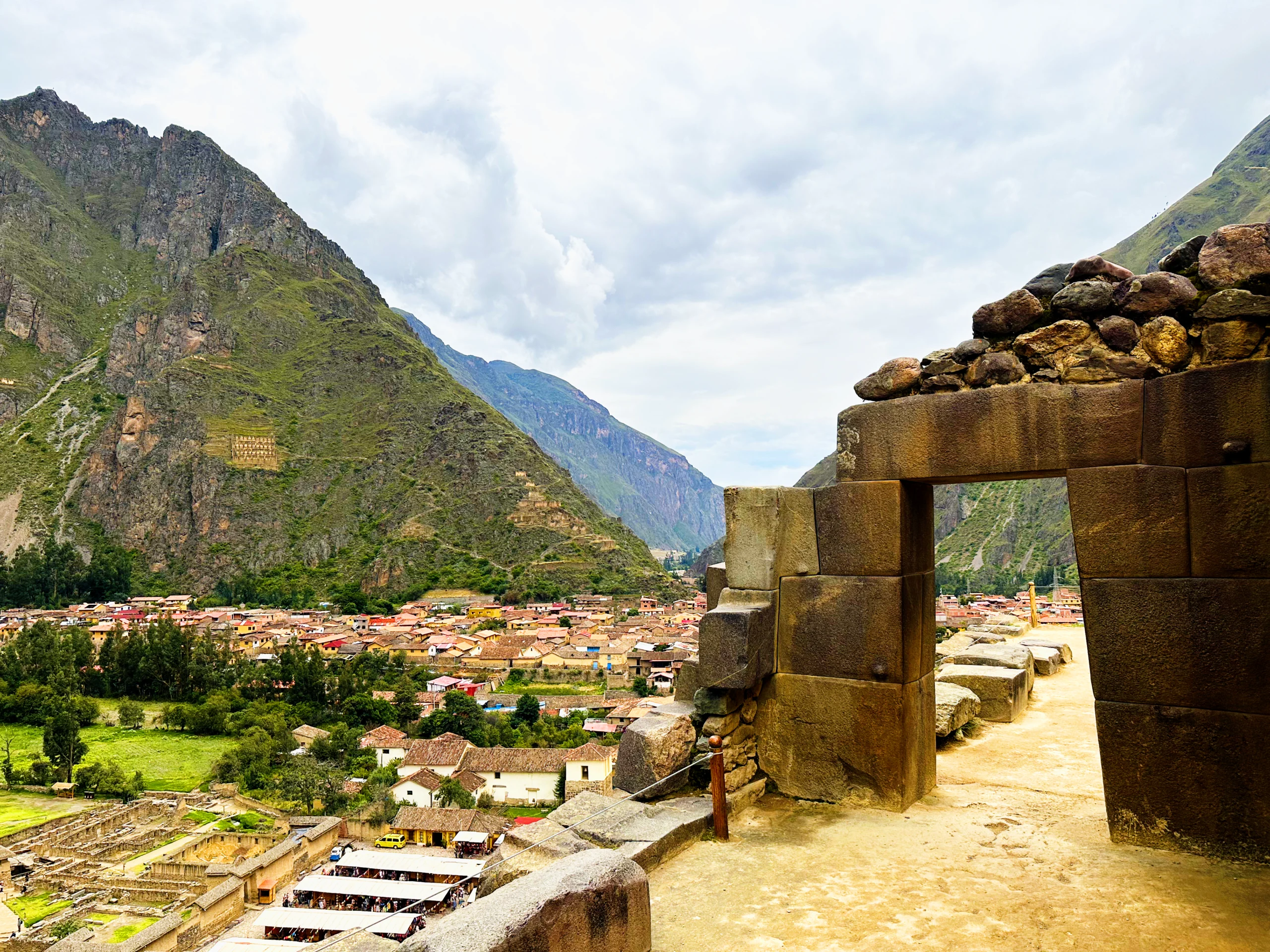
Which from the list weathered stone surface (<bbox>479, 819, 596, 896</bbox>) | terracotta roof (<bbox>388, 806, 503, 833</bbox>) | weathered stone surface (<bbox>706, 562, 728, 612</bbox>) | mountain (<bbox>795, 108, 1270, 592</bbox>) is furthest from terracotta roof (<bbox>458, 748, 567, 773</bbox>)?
mountain (<bbox>795, 108, 1270, 592</bbox>)

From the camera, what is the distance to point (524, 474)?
10606 cm

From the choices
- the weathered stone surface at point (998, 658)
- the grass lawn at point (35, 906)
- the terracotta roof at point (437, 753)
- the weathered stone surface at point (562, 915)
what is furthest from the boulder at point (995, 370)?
the terracotta roof at point (437, 753)

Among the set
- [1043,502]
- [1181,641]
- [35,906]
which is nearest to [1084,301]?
[1181,641]

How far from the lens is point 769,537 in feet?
18.9

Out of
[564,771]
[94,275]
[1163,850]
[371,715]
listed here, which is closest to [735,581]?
[1163,850]

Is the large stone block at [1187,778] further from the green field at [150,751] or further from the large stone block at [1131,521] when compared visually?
the green field at [150,751]

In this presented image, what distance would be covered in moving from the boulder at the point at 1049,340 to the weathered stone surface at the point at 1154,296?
0.23m

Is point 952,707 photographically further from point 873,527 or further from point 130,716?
point 130,716

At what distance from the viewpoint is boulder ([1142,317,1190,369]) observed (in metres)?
4.41

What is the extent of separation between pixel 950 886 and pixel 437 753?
3993cm

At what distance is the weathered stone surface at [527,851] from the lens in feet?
12.8

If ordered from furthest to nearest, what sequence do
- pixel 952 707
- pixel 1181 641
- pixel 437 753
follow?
pixel 437 753 → pixel 952 707 → pixel 1181 641

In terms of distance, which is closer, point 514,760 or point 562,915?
point 562,915

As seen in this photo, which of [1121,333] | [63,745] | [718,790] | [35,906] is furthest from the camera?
[63,745]
